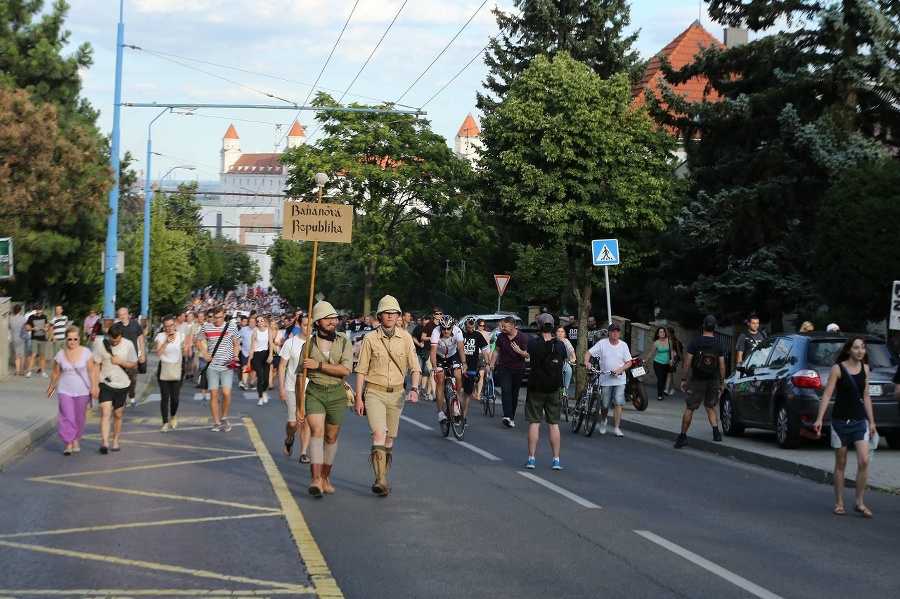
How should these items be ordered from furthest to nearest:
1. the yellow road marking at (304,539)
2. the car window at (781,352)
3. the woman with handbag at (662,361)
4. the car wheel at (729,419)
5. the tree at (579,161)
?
the woman with handbag at (662,361) < the tree at (579,161) < the car wheel at (729,419) < the car window at (781,352) < the yellow road marking at (304,539)

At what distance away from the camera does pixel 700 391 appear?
1711 cm

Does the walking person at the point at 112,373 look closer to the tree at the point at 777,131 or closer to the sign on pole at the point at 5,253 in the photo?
the sign on pole at the point at 5,253

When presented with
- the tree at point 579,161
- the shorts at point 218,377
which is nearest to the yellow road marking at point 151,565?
the shorts at point 218,377

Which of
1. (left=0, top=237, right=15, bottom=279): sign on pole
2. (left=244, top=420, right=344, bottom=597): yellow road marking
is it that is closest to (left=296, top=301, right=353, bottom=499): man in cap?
(left=244, top=420, right=344, bottom=597): yellow road marking

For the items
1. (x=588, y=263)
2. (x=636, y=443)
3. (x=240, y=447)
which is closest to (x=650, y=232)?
(x=588, y=263)

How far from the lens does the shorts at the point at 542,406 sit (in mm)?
13797

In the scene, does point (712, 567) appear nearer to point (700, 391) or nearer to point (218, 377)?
point (700, 391)

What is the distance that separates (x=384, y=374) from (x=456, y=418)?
6.48m

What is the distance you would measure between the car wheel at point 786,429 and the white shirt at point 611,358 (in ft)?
8.90

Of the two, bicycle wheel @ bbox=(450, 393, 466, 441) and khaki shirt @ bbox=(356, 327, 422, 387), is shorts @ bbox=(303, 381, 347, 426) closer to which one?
khaki shirt @ bbox=(356, 327, 422, 387)

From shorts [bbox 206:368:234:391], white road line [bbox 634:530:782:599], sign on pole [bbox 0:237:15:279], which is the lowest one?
white road line [bbox 634:530:782:599]

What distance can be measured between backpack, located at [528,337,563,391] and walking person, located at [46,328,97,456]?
5507 mm

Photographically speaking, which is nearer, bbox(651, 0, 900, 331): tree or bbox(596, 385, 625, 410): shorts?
bbox(596, 385, 625, 410): shorts

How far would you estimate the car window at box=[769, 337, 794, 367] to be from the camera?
660 inches
